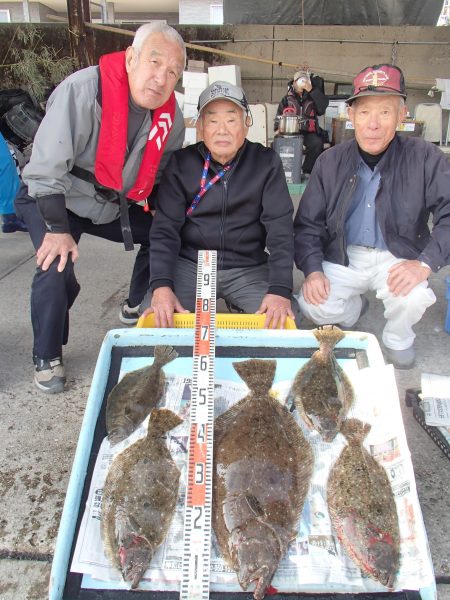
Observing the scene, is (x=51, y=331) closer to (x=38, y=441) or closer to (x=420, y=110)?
(x=38, y=441)

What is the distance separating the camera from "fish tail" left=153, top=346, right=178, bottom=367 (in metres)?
1.96

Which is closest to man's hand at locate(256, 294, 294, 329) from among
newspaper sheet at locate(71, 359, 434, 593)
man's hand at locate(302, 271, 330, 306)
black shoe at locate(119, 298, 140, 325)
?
man's hand at locate(302, 271, 330, 306)

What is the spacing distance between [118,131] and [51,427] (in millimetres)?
1500

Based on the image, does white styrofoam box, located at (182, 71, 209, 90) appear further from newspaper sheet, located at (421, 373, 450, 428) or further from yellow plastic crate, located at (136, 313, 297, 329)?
newspaper sheet, located at (421, 373, 450, 428)

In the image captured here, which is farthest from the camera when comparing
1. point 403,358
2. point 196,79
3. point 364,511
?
point 196,79

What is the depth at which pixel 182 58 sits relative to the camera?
247 centimetres

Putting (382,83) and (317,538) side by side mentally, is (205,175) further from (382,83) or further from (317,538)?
(317,538)

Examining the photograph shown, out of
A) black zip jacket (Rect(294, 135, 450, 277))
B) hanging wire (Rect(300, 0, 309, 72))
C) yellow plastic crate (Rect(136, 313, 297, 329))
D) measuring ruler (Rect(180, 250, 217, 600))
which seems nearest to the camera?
measuring ruler (Rect(180, 250, 217, 600))

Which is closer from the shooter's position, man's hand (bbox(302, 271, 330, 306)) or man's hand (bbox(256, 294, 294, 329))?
man's hand (bbox(256, 294, 294, 329))

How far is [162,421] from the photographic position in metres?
1.75

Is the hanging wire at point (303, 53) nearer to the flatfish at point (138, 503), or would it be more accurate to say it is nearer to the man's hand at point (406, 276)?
the man's hand at point (406, 276)

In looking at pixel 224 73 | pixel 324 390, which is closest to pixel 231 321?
pixel 324 390

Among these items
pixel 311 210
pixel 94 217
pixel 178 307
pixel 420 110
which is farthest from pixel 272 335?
pixel 420 110

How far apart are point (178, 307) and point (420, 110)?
6.91m
